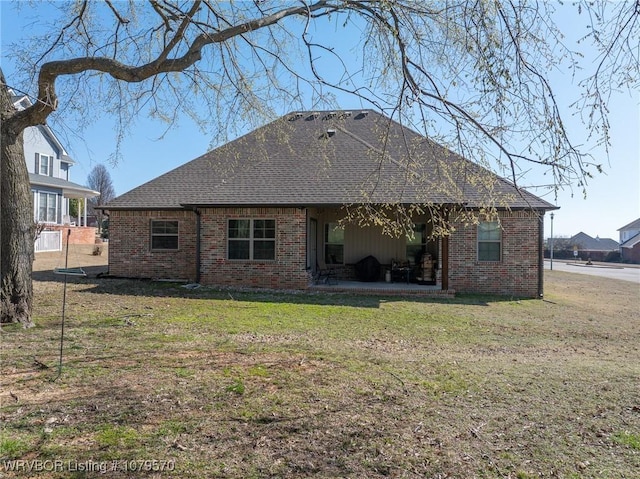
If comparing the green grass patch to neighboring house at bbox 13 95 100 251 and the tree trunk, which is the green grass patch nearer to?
the tree trunk

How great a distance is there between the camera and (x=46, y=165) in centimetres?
2855

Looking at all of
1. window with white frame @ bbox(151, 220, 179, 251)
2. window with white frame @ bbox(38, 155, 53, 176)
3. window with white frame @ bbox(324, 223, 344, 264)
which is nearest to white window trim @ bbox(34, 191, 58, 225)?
window with white frame @ bbox(38, 155, 53, 176)

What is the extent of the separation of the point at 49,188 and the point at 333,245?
69.0 feet

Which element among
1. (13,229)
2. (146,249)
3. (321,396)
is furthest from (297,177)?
(321,396)

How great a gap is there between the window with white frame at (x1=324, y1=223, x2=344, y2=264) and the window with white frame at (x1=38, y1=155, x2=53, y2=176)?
2349 cm

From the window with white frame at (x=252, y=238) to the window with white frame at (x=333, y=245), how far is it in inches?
102

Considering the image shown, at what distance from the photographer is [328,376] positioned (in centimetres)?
489

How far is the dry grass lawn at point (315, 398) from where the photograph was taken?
3.05 meters

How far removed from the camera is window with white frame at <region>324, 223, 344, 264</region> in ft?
48.9

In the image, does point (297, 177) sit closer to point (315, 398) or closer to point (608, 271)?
point (315, 398)

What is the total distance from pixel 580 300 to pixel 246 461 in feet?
43.1

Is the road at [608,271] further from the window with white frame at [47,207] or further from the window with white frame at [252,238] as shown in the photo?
the window with white frame at [47,207]

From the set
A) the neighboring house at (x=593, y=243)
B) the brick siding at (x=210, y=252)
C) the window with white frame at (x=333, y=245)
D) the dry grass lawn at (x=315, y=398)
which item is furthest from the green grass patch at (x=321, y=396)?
the neighboring house at (x=593, y=243)

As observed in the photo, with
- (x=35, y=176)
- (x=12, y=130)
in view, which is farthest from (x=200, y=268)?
(x=35, y=176)
